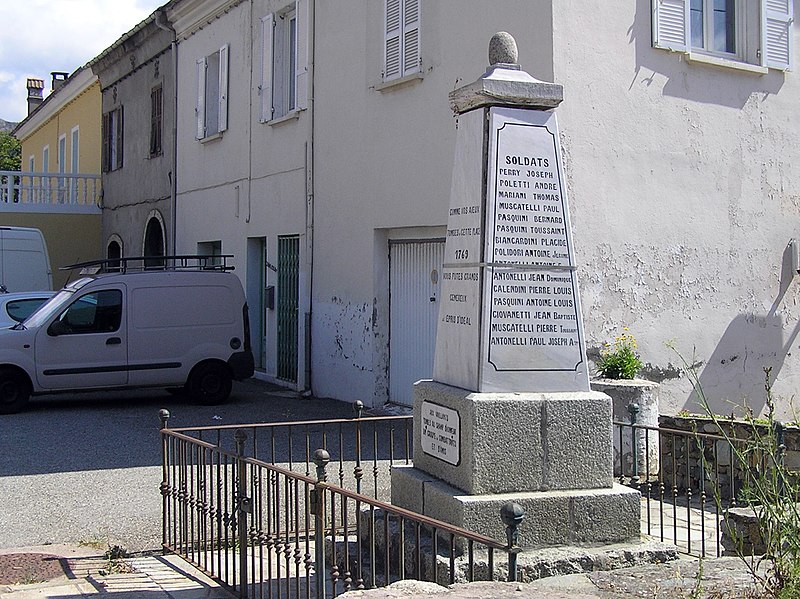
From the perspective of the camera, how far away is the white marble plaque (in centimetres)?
513

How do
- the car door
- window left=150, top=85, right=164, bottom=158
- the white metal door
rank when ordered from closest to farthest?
the white metal door, the car door, window left=150, top=85, right=164, bottom=158

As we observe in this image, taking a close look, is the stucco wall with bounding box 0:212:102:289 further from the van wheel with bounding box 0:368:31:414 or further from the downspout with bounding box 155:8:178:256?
the van wheel with bounding box 0:368:31:414

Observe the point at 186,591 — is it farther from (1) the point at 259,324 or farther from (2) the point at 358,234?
(1) the point at 259,324

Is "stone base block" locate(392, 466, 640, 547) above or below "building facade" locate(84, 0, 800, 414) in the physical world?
below

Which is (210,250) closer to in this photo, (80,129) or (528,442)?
(80,129)

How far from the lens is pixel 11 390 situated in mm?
12547

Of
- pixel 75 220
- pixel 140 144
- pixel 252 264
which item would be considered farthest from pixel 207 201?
pixel 75 220

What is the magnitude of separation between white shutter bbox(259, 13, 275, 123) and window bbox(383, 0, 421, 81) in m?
3.77

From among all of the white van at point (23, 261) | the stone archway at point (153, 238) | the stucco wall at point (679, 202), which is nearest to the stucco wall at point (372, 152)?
the stucco wall at point (679, 202)

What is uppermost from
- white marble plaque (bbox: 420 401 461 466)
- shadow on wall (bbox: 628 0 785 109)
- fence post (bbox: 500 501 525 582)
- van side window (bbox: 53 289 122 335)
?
shadow on wall (bbox: 628 0 785 109)

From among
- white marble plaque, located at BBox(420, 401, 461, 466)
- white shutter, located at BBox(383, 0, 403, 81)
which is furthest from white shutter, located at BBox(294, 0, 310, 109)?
white marble plaque, located at BBox(420, 401, 461, 466)

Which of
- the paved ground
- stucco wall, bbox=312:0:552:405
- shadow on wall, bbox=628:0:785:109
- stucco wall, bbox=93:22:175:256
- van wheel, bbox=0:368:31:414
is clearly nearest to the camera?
the paved ground

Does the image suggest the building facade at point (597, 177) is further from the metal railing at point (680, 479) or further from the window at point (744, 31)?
the metal railing at point (680, 479)

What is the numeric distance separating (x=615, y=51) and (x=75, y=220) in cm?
1803
